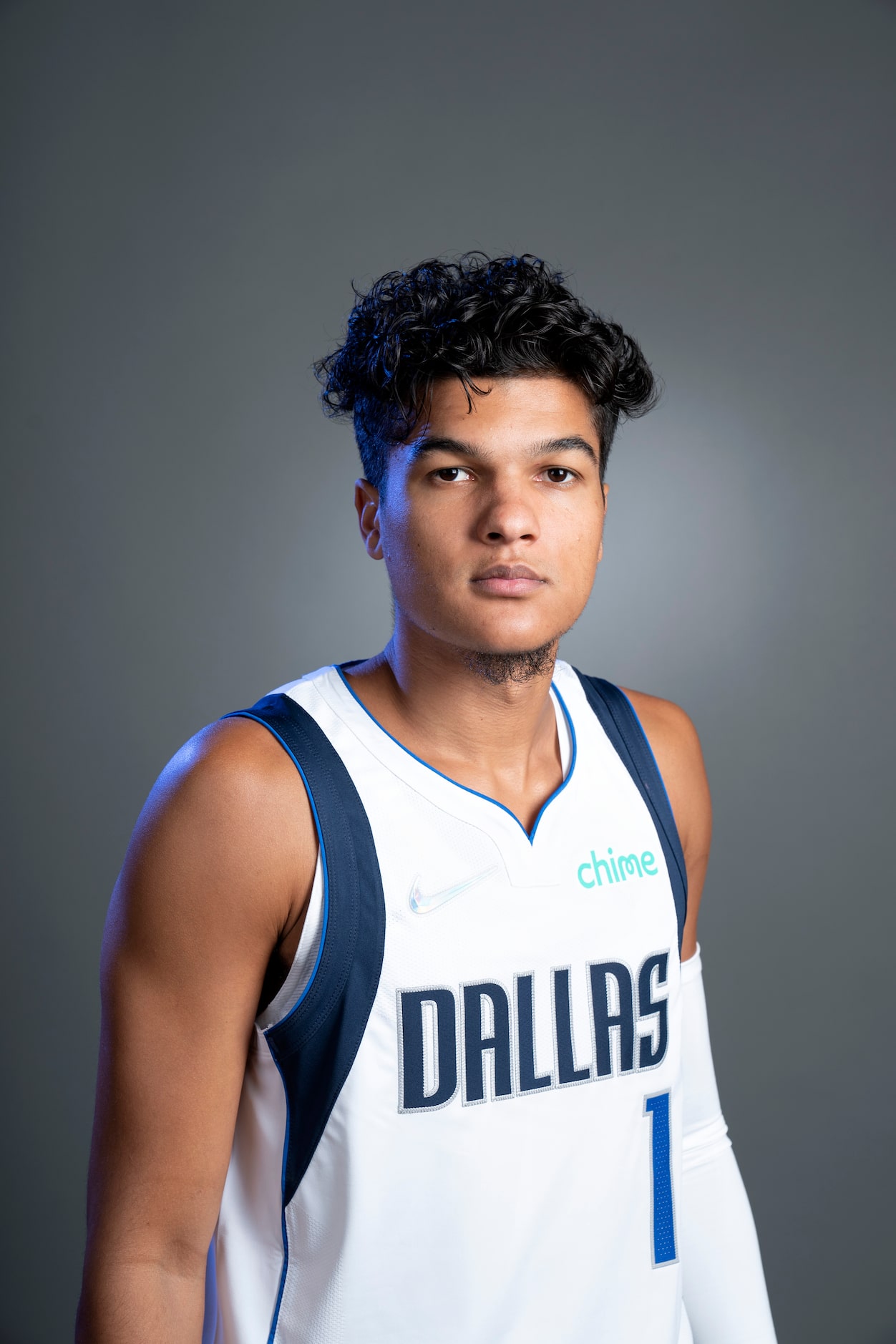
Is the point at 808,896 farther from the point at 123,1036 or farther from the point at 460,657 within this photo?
the point at 123,1036

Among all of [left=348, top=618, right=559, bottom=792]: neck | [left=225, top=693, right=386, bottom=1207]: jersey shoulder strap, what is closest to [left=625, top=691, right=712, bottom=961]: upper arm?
[left=348, top=618, right=559, bottom=792]: neck

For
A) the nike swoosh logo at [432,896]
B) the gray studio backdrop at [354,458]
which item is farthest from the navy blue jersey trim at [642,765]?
the gray studio backdrop at [354,458]

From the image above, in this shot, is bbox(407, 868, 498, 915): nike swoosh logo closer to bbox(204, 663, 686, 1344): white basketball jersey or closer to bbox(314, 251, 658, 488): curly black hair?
bbox(204, 663, 686, 1344): white basketball jersey

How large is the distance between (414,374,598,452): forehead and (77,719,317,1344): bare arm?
53 centimetres

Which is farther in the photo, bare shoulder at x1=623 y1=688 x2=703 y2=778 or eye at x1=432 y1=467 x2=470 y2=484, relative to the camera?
bare shoulder at x1=623 y1=688 x2=703 y2=778

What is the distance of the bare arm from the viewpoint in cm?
127

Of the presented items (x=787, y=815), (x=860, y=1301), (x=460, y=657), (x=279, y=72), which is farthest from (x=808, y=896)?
(x=279, y=72)

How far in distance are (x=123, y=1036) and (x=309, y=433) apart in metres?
1.91

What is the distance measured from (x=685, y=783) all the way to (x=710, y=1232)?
671 mm

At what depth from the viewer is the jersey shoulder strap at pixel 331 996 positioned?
1309mm

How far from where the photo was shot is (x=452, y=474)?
1468 mm

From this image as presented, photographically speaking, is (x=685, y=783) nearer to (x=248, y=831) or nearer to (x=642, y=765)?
(x=642, y=765)

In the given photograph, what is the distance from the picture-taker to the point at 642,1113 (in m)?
1.52

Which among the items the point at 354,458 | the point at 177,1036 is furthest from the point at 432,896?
the point at 354,458
